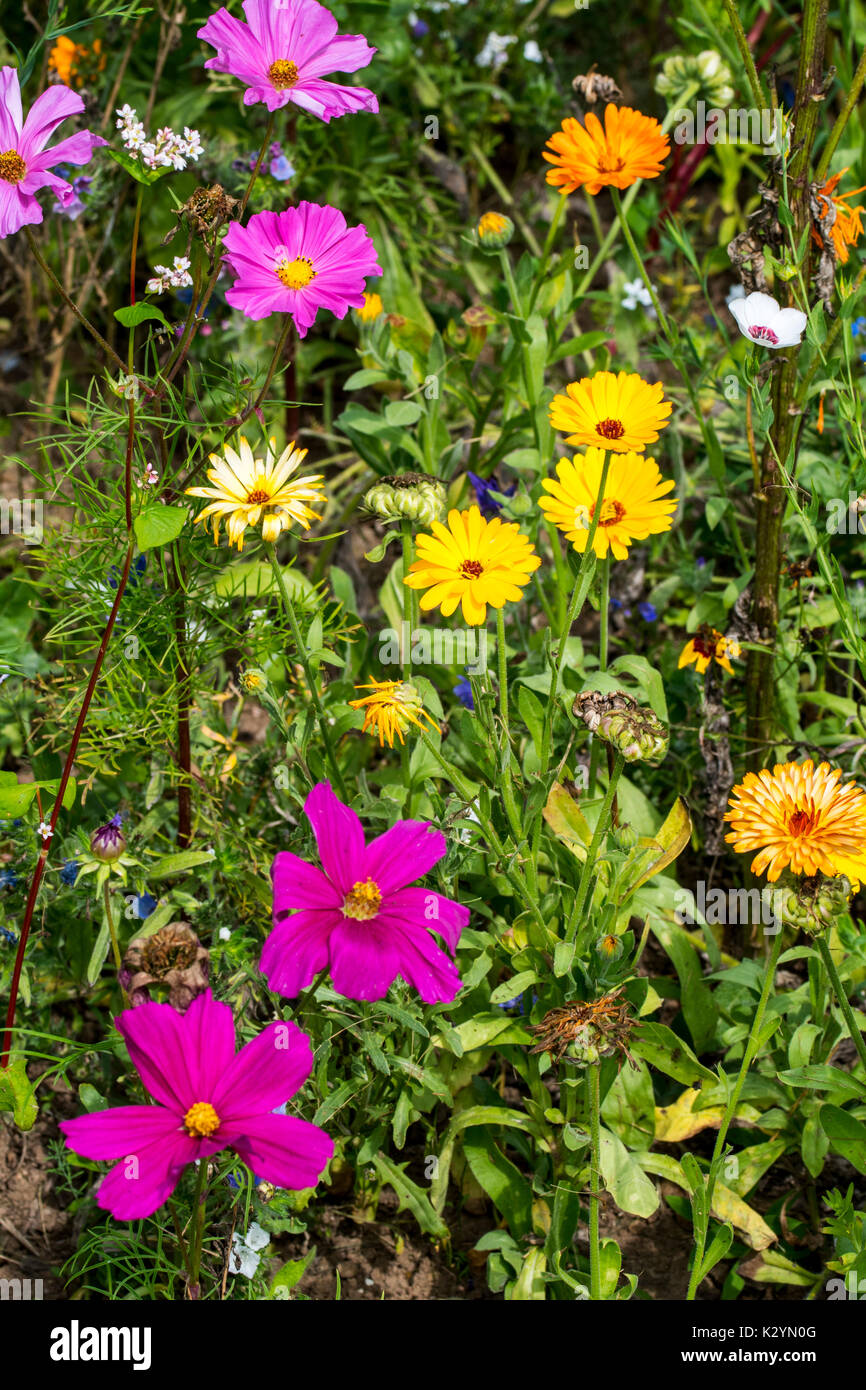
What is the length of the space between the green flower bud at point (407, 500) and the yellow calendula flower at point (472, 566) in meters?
0.02

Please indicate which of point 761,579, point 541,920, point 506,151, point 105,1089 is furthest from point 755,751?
point 506,151

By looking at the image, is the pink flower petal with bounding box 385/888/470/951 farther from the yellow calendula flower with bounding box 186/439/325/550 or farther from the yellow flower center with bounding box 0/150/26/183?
the yellow flower center with bounding box 0/150/26/183

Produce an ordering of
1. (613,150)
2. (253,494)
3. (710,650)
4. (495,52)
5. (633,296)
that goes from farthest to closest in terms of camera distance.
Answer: (495,52) → (633,296) → (710,650) → (613,150) → (253,494)

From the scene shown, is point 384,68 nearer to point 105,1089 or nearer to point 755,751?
point 755,751

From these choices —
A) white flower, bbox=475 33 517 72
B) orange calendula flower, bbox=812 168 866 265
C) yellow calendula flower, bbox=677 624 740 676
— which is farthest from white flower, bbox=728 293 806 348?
white flower, bbox=475 33 517 72

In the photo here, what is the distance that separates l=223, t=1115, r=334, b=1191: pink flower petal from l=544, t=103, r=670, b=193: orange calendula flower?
1.12 m

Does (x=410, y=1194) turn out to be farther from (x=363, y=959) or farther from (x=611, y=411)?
(x=611, y=411)

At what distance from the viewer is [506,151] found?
296cm

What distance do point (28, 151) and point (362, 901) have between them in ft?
2.62

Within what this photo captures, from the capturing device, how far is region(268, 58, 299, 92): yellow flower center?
4.22 feet

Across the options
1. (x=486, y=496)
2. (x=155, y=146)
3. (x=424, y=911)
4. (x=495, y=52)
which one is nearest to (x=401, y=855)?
(x=424, y=911)

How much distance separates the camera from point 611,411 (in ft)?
4.32

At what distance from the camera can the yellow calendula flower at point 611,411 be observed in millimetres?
1276

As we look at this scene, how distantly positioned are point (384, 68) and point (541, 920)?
1819 millimetres
